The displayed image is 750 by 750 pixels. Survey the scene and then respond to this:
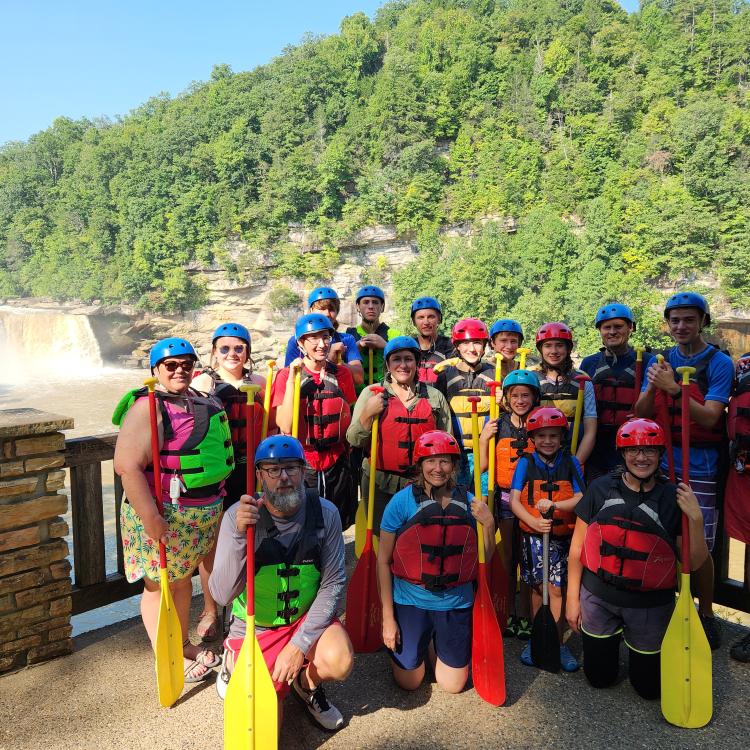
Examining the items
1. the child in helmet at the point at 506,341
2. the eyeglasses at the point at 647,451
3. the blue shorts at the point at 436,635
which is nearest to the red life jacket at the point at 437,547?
the blue shorts at the point at 436,635

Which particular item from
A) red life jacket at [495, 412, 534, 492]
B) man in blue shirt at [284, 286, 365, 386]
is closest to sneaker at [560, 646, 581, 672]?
red life jacket at [495, 412, 534, 492]

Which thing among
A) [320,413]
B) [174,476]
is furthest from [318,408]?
[174,476]

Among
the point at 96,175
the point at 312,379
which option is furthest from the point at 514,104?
the point at 312,379

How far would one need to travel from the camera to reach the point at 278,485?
2955 millimetres

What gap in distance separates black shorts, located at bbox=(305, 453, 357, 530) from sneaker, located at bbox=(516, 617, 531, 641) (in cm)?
136

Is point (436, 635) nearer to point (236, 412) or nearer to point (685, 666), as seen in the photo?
point (685, 666)

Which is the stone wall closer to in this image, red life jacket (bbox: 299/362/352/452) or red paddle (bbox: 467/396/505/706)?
red life jacket (bbox: 299/362/352/452)

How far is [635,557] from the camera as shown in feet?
10.7

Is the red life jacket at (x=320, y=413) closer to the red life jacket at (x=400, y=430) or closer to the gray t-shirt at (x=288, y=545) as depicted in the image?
the red life jacket at (x=400, y=430)

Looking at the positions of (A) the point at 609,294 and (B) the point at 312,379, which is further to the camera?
(A) the point at 609,294

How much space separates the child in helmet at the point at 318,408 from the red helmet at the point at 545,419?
136 centimetres

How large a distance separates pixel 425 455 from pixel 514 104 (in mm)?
60441

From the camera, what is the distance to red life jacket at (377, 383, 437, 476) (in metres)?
4.08

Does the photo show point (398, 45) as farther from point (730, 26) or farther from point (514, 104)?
point (730, 26)
